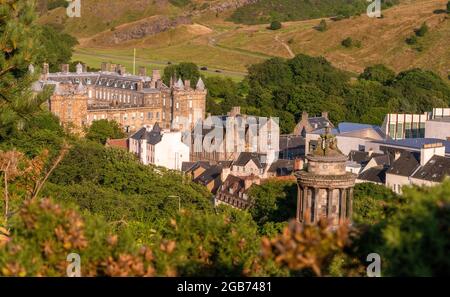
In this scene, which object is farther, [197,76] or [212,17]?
[212,17]

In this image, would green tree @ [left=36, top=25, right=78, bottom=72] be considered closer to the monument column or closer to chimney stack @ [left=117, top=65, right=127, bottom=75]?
chimney stack @ [left=117, top=65, right=127, bottom=75]

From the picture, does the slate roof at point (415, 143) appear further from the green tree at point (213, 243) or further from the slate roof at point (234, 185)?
the green tree at point (213, 243)

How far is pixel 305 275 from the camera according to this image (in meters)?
14.6

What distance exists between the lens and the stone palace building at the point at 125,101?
282 ft

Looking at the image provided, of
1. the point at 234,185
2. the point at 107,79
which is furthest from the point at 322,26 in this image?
the point at 234,185

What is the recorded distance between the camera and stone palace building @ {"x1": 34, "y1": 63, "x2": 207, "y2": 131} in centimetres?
8588

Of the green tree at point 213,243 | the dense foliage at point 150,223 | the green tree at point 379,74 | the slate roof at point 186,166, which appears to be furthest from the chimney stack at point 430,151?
the green tree at point 379,74

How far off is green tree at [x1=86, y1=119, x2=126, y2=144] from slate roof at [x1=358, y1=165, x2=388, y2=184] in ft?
87.7

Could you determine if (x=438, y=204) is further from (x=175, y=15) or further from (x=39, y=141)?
(x=175, y=15)

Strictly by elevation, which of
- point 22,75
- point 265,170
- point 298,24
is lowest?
point 265,170

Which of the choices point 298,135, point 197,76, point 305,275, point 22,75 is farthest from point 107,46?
point 305,275

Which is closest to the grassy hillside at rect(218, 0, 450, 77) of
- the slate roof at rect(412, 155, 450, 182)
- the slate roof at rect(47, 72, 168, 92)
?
the slate roof at rect(47, 72, 168, 92)

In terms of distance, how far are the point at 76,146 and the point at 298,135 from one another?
2766 centimetres

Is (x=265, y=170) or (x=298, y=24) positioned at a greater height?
(x=298, y=24)
